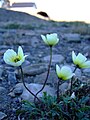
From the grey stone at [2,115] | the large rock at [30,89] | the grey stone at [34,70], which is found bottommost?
the grey stone at [2,115]

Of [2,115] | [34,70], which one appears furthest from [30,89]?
[34,70]

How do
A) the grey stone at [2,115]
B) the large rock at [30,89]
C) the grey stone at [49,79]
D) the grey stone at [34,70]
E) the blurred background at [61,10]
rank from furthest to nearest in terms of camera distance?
the blurred background at [61,10]
the grey stone at [34,70]
the grey stone at [49,79]
the large rock at [30,89]
the grey stone at [2,115]

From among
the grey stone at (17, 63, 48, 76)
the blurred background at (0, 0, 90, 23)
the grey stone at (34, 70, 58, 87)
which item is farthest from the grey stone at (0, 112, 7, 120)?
the blurred background at (0, 0, 90, 23)

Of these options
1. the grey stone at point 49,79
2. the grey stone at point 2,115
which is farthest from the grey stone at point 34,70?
the grey stone at point 2,115

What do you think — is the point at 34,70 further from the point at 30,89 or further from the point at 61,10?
the point at 61,10

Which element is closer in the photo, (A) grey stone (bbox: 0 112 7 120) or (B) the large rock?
(A) grey stone (bbox: 0 112 7 120)

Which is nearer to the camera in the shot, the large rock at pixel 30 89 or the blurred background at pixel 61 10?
the large rock at pixel 30 89

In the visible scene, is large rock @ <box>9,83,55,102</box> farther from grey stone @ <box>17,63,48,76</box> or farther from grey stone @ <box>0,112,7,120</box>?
grey stone @ <box>17,63,48,76</box>

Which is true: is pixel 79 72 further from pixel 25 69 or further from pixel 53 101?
pixel 53 101

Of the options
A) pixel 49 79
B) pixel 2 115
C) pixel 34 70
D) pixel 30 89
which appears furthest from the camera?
pixel 34 70

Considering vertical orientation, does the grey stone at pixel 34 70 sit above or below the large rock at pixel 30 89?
above

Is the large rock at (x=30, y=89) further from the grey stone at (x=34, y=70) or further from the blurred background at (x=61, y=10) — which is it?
the blurred background at (x=61, y=10)

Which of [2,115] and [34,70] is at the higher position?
[34,70]

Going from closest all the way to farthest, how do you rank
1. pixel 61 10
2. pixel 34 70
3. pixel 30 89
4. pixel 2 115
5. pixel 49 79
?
pixel 2 115
pixel 30 89
pixel 49 79
pixel 34 70
pixel 61 10
